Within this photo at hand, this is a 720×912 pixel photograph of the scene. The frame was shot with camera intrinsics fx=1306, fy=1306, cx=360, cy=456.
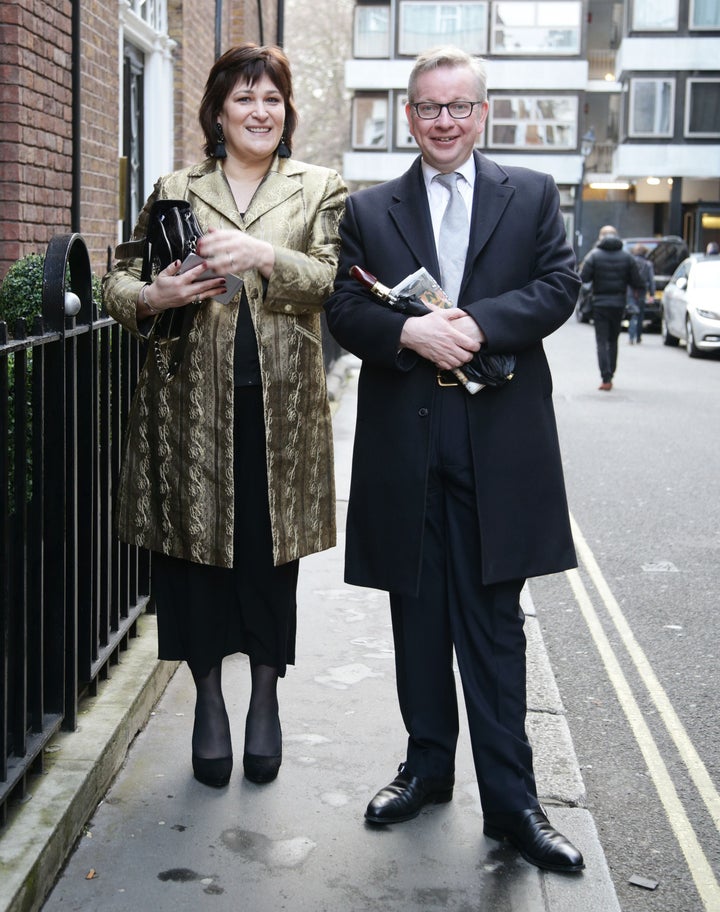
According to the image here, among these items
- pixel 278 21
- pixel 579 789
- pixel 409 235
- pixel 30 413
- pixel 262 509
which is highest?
pixel 278 21

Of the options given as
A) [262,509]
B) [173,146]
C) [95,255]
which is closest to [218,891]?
[262,509]

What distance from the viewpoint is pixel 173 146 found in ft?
34.9

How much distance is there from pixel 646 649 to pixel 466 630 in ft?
7.95

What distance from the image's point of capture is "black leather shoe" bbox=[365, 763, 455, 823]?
3.62 metres

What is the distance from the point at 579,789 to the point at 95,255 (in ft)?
17.0

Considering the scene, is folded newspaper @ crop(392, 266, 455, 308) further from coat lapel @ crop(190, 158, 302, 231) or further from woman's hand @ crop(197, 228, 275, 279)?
coat lapel @ crop(190, 158, 302, 231)

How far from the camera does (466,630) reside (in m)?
3.56

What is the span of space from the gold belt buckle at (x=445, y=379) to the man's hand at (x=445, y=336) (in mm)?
84

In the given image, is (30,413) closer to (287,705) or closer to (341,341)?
(341,341)

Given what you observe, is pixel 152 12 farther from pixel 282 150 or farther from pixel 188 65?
pixel 282 150

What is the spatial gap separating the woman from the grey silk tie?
345 mm

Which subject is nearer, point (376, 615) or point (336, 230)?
point (336, 230)

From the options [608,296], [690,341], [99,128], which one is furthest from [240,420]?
[690,341]

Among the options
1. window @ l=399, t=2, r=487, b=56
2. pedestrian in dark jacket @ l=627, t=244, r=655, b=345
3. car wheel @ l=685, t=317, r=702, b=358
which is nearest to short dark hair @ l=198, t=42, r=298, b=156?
car wheel @ l=685, t=317, r=702, b=358
